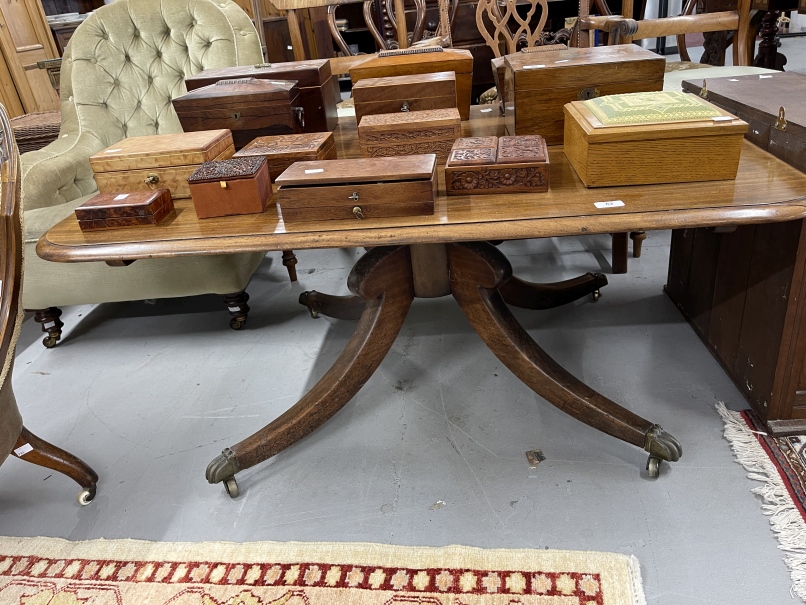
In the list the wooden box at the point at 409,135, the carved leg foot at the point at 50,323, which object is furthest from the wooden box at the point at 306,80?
the carved leg foot at the point at 50,323

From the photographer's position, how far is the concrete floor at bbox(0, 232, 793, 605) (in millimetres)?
1346

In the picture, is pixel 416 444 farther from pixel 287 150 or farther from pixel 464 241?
pixel 287 150

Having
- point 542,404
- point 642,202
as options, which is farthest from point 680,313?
point 642,202

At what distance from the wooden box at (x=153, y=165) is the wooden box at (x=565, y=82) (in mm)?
729

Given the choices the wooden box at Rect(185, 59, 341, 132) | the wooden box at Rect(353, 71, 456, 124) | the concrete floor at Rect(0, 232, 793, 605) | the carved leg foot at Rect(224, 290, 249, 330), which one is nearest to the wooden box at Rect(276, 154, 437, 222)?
the wooden box at Rect(353, 71, 456, 124)

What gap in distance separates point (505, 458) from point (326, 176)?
0.87 meters

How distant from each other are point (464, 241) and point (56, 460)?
114cm

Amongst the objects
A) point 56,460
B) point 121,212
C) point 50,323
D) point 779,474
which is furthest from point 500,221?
point 50,323

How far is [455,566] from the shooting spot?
1287 millimetres

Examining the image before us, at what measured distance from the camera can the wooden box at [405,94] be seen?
1.50 m

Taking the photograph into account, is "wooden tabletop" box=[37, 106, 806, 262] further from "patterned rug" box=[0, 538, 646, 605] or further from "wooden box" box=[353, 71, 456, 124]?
"patterned rug" box=[0, 538, 646, 605]

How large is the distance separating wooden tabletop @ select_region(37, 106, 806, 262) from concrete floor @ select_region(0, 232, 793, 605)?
687 mm

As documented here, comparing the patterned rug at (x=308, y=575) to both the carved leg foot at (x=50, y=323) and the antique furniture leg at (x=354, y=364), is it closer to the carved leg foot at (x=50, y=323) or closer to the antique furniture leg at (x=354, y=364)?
the antique furniture leg at (x=354, y=364)

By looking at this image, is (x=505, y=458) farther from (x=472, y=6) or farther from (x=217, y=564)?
(x=472, y=6)
